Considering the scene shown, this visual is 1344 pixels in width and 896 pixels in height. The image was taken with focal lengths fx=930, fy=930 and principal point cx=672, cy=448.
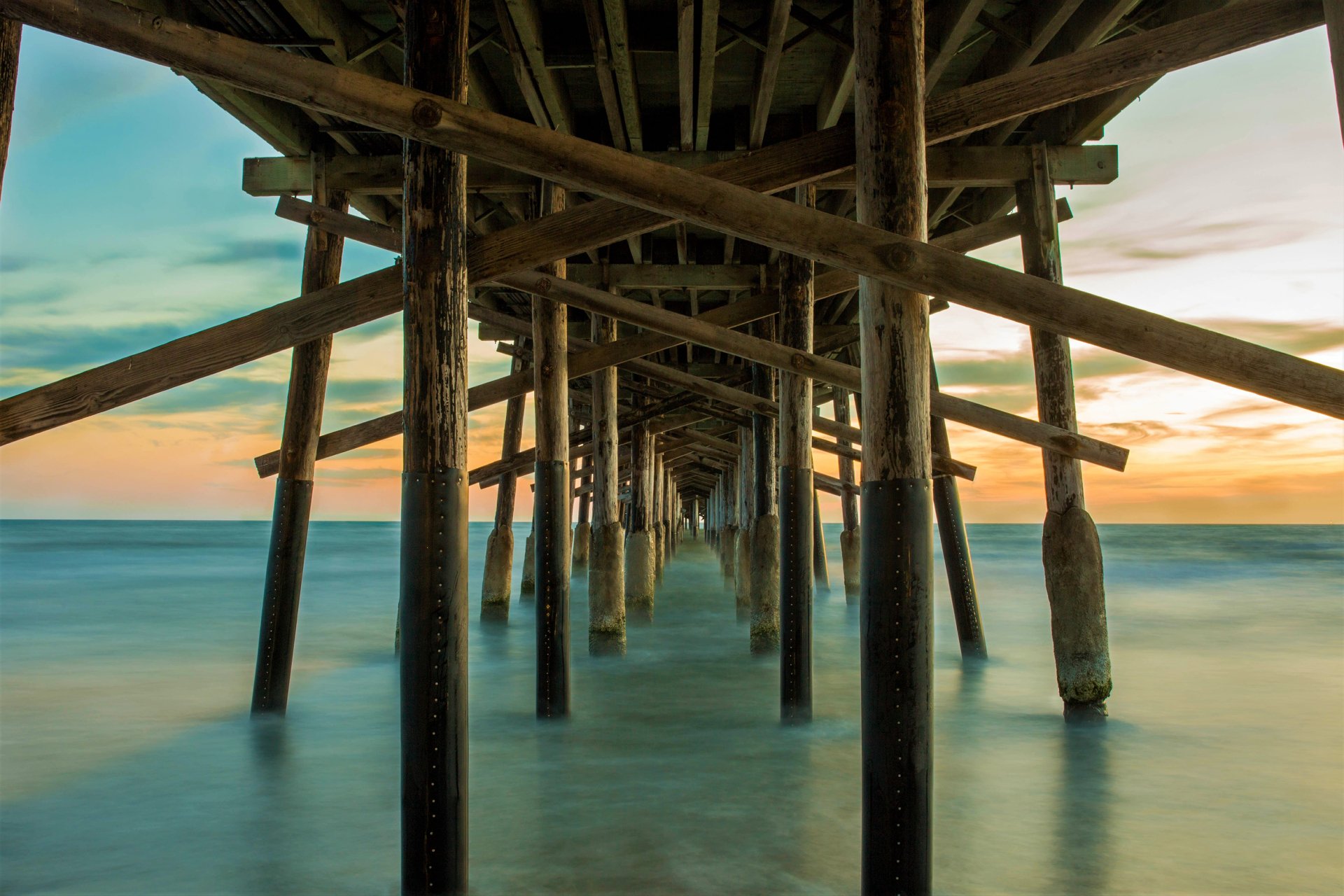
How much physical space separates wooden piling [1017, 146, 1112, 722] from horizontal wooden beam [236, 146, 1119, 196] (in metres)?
0.18

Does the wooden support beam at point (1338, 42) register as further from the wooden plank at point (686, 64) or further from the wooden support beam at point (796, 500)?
the wooden support beam at point (796, 500)

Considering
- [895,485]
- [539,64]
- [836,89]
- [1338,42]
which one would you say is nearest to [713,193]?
[895,485]

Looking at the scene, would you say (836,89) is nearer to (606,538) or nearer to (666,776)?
(666,776)

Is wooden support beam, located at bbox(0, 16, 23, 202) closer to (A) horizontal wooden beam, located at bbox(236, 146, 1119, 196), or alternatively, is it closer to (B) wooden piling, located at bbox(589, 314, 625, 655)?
(A) horizontal wooden beam, located at bbox(236, 146, 1119, 196)

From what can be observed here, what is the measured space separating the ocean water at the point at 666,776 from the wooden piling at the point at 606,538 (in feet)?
0.98

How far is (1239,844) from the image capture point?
4.27 meters

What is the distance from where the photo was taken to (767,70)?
521 cm

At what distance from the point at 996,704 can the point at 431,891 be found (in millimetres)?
5198

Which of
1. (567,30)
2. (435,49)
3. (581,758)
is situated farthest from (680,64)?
(581,758)

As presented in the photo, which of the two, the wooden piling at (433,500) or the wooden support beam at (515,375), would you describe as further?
the wooden support beam at (515,375)

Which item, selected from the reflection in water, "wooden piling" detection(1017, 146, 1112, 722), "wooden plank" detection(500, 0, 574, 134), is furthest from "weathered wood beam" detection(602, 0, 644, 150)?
the reflection in water

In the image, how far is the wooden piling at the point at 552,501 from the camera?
5.93 meters

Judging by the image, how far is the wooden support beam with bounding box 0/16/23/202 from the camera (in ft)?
10.0

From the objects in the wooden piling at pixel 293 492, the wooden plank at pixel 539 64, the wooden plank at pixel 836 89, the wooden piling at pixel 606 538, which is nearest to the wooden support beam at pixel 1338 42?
the wooden plank at pixel 836 89
